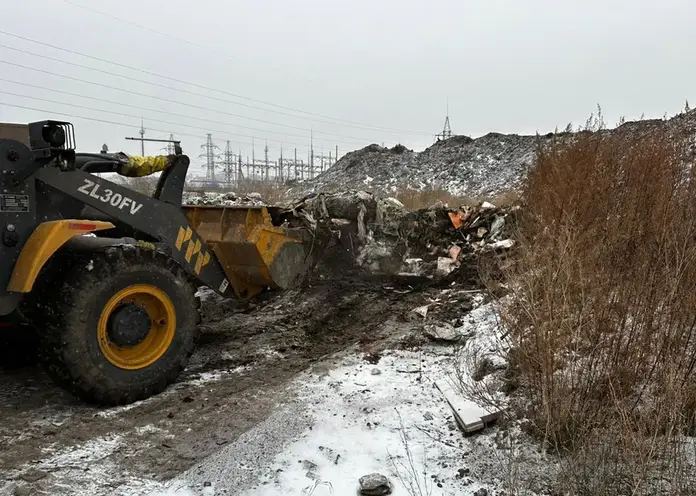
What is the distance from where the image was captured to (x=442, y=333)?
5230 millimetres

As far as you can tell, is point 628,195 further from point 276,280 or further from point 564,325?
point 276,280

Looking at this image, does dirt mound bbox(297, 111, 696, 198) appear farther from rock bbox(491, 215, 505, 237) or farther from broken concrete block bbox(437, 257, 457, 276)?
broken concrete block bbox(437, 257, 457, 276)

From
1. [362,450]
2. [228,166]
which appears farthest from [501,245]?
[228,166]

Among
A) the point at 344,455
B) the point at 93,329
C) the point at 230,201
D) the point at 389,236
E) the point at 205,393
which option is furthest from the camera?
the point at 230,201

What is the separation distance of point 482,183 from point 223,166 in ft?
117

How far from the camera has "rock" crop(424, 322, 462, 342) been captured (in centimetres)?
517

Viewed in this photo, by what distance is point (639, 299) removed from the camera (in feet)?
10.4

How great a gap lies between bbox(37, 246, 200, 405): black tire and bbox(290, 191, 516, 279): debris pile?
8.75 feet

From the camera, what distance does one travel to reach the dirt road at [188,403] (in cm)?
327

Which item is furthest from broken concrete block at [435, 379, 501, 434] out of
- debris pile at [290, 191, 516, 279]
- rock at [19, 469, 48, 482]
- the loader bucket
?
debris pile at [290, 191, 516, 279]

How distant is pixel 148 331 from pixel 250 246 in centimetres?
163

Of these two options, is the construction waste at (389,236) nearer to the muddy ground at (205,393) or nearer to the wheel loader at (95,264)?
the muddy ground at (205,393)

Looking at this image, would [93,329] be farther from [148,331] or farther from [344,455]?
[344,455]

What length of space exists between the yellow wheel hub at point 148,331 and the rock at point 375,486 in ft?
6.98
